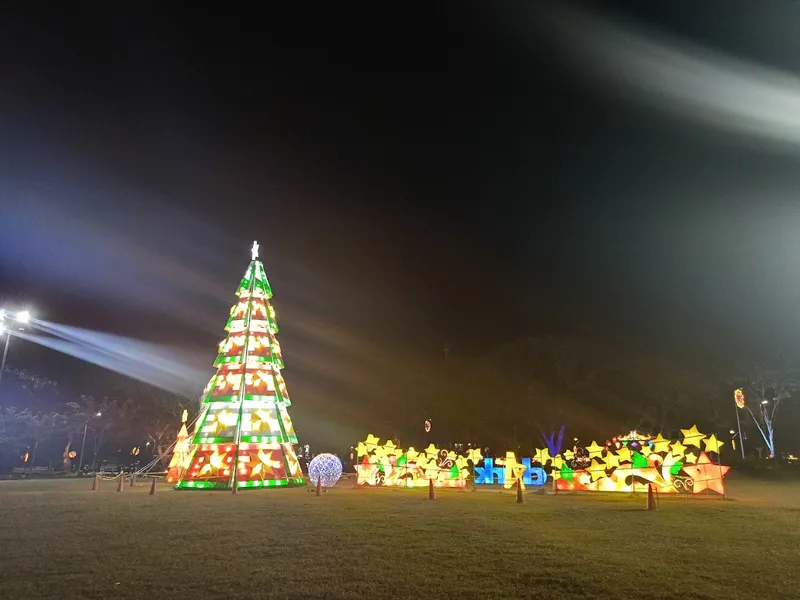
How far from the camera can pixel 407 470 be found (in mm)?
27016

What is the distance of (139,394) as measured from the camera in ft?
147

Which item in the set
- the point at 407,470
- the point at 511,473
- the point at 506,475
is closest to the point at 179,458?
the point at 407,470

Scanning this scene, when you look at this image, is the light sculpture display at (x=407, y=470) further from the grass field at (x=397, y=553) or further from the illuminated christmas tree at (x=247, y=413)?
the grass field at (x=397, y=553)

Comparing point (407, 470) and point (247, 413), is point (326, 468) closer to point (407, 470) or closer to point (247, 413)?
point (247, 413)

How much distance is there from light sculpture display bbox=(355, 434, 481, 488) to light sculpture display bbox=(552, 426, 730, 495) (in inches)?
215

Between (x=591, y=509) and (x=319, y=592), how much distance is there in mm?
10609

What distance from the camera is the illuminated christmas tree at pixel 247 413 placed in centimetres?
2127

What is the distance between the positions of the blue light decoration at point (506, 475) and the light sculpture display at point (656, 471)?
261 centimetres

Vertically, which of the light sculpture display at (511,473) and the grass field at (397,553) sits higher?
the light sculpture display at (511,473)

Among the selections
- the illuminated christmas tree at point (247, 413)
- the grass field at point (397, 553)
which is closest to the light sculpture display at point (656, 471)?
the grass field at point (397, 553)

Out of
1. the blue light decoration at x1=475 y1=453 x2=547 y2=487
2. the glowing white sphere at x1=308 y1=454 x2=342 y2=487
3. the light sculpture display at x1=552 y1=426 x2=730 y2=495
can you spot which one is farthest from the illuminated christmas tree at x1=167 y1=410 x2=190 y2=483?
the light sculpture display at x1=552 y1=426 x2=730 y2=495

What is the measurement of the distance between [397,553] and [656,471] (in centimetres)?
1587

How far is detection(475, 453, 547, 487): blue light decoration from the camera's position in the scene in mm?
25078

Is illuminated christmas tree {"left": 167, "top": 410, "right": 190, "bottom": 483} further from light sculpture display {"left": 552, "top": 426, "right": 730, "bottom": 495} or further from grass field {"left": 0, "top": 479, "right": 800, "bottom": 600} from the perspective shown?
light sculpture display {"left": 552, "top": 426, "right": 730, "bottom": 495}
